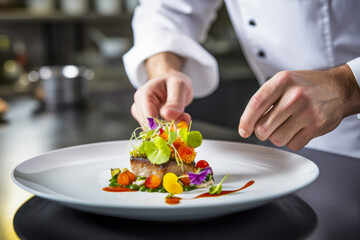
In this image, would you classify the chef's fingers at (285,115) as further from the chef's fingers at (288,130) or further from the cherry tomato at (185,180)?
the cherry tomato at (185,180)

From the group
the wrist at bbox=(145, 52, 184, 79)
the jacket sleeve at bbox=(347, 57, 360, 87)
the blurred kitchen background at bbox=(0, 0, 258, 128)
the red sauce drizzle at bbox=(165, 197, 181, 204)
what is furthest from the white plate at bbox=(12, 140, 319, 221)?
the blurred kitchen background at bbox=(0, 0, 258, 128)

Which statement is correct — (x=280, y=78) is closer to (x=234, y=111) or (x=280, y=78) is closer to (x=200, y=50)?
(x=200, y=50)

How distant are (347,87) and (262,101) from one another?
9.4 inches

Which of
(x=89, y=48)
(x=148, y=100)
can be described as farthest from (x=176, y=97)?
(x=89, y=48)

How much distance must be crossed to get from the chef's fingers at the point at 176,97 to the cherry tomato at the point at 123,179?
0.21 m

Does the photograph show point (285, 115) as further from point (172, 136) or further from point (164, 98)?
point (164, 98)

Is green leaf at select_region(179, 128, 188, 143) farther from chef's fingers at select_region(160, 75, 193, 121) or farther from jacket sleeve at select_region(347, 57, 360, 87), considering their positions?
jacket sleeve at select_region(347, 57, 360, 87)

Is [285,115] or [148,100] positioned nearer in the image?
[285,115]

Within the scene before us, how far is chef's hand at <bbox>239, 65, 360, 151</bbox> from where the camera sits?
83 cm

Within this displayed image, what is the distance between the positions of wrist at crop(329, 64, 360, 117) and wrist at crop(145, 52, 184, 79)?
0.52 metres

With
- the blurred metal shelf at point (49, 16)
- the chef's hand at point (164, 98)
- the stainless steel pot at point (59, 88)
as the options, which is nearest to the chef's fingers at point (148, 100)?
the chef's hand at point (164, 98)

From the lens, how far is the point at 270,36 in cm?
142

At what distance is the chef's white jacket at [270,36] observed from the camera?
4.25ft

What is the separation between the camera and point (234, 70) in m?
4.04
